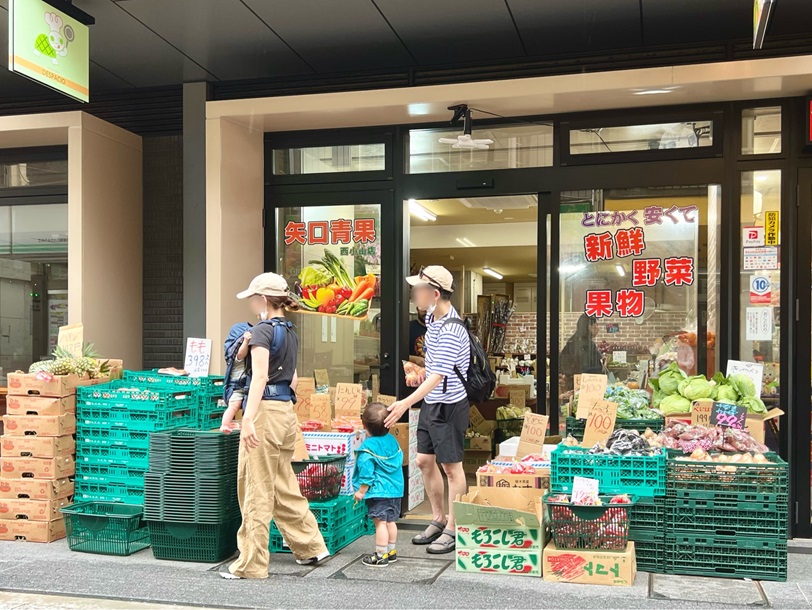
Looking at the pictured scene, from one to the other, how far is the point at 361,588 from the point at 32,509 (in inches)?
115

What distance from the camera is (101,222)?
785 cm

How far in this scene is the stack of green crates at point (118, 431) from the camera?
21.0ft

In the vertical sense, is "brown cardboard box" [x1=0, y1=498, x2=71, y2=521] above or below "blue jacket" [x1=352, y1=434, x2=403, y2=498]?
below

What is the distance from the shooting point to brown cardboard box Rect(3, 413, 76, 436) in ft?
21.1

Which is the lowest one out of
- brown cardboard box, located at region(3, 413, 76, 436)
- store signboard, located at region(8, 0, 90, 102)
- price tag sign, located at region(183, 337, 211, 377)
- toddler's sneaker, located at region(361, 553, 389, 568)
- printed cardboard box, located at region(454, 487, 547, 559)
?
toddler's sneaker, located at region(361, 553, 389, 568)

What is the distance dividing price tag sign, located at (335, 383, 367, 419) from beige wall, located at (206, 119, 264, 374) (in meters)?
1.11

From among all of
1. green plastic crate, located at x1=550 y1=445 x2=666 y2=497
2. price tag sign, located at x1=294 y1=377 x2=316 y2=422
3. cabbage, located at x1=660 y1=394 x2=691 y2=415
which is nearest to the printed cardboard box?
green plastic crate, located at x1=550 y1=445 x2=666 y2=497

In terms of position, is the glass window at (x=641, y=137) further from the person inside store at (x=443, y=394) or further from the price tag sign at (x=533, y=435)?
the price tag sign at (x=533, y=435)

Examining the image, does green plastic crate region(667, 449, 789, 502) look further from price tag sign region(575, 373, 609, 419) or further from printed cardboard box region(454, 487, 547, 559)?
printed cardboard box region(454, 487, 547, 559)

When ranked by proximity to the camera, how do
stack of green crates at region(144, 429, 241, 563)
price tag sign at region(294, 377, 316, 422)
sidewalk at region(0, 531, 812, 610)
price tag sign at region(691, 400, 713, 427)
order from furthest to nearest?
price tag sign at region(294, 377, 316, 422), price tag sign at region(691, 400, 713, 427), stack of green crates at region(144, 429, 241, 563), sidewalk at region(0, 531, 812, 610)

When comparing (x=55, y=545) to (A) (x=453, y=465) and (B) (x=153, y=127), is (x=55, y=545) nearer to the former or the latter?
(A) (x=453, y=465)

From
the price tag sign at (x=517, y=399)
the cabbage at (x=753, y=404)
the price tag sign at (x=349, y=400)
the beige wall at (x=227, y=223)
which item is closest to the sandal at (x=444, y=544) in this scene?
the price tag sign at (x=349, y=400)

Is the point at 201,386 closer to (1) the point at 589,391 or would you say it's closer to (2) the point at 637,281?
(1) the point at 589,391

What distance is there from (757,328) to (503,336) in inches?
344
